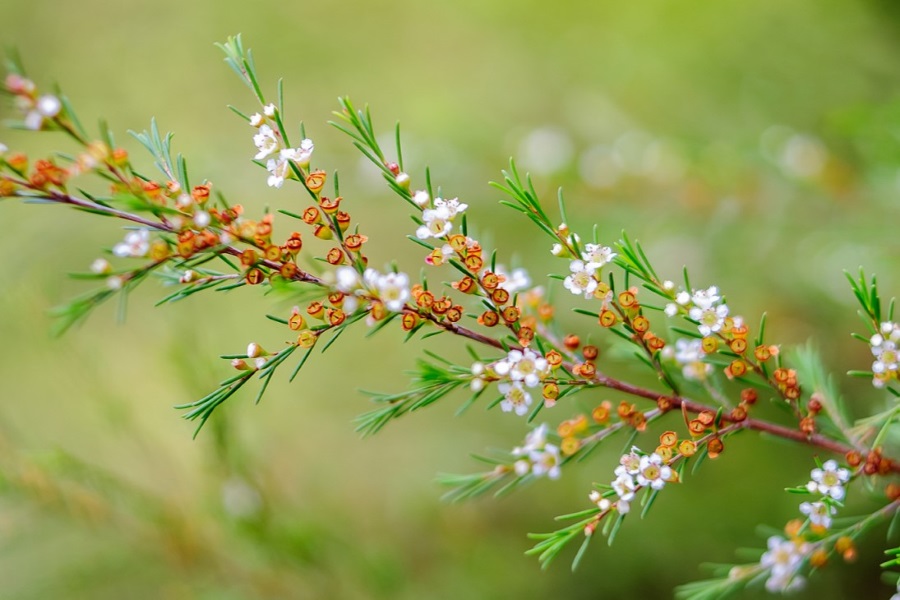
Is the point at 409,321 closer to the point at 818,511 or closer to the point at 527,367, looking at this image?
the point at 527,367

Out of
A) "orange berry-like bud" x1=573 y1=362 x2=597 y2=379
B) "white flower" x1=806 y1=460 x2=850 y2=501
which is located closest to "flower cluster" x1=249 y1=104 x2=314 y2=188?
"orange berry-like bud" x1=573 y1=362 x2=597 y2=379

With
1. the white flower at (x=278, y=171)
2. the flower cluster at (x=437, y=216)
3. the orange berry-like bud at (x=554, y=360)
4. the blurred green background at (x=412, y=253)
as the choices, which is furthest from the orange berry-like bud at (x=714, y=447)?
the blurred green background at (x=412, y=253)

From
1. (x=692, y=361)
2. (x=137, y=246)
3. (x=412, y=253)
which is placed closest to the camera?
(x=137, y=246)

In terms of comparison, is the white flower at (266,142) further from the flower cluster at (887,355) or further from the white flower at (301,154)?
the flower cluster at (887,355)

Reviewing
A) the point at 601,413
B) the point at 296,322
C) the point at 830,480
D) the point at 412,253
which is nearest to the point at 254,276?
the point at 296,322

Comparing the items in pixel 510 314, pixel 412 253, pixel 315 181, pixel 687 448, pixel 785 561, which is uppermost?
pixel 412 253

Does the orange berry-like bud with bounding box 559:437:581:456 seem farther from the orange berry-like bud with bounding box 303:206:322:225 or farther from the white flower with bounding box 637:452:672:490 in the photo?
the orange berry-like bud with bounding box 303:206:322:225

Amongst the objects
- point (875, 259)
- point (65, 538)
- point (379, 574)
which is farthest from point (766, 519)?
point (65, 538)
